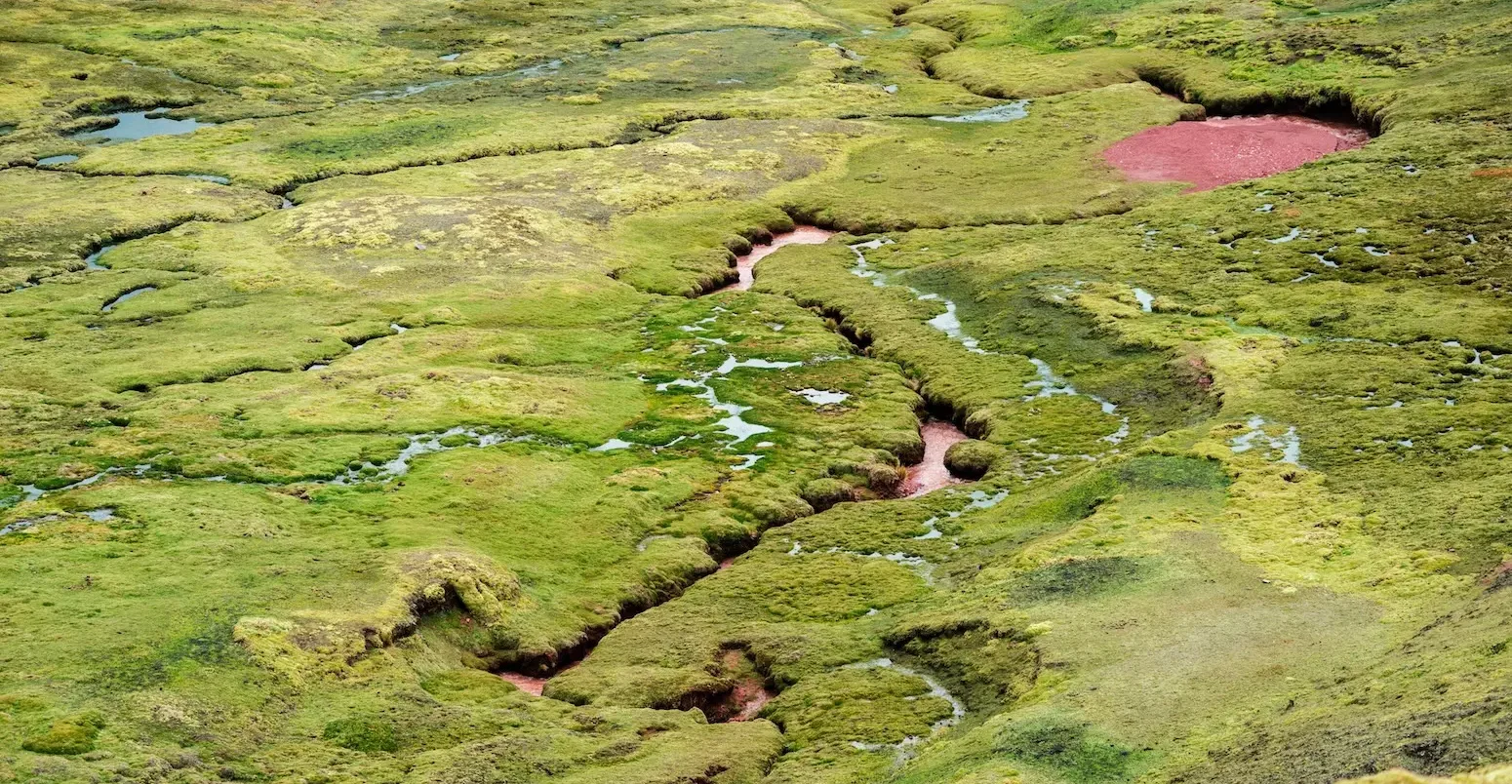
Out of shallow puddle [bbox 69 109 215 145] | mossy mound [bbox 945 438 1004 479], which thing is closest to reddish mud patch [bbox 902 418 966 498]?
mossy mound [bbox 945 438 1004 479]

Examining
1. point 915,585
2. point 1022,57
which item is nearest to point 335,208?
point 915,585

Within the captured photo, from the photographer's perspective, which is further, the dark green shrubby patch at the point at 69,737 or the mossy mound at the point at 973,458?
the mossy mound at the point at 973,458

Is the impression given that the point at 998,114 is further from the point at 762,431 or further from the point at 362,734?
the point at 362,734

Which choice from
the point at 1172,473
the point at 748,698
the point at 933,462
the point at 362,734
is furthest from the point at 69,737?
the point at 1172,473

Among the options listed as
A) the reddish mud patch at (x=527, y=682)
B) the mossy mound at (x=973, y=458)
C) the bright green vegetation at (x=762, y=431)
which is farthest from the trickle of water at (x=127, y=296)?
the mossy mound at (x=973, y=458)

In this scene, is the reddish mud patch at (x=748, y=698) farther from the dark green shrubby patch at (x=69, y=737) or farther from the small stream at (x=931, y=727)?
the dark green shrubby patch at (x=69, y=737)
